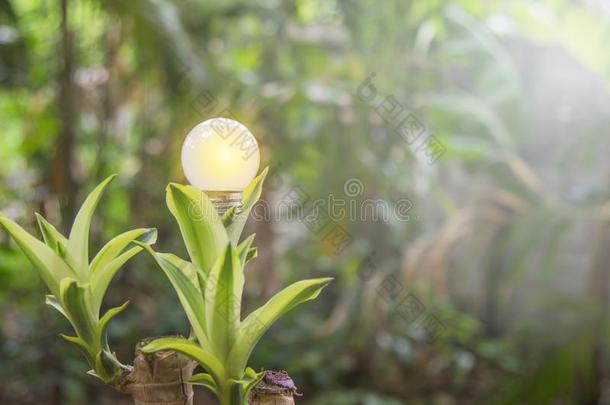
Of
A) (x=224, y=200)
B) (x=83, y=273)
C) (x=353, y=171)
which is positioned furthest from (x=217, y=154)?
(x=353, y=171)

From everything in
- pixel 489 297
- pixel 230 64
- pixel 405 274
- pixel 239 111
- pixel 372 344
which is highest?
pixel 230 64

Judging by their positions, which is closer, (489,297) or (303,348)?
(303,348)

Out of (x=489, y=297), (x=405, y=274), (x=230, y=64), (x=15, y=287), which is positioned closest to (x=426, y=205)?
(x=489, y=297)

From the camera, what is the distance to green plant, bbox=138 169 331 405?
469 millimetres

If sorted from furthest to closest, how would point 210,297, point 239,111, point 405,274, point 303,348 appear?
point 303,348
point 405,274
point 239,111
point 210,297

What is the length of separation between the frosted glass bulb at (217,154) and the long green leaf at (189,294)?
0.08 metres

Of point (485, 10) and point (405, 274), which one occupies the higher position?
point (485, 10)

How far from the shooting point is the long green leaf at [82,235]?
1.64 feet

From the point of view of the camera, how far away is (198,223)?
481 millimetres

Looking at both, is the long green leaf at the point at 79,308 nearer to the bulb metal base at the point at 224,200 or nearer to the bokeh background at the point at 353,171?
the bulb metal base at the point at 224,200

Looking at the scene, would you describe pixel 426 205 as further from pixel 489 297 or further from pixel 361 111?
pixel 361 111

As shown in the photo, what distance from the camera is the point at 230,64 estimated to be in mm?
2477

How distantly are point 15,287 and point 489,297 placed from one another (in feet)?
6.32

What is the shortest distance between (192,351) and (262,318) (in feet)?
0.19
